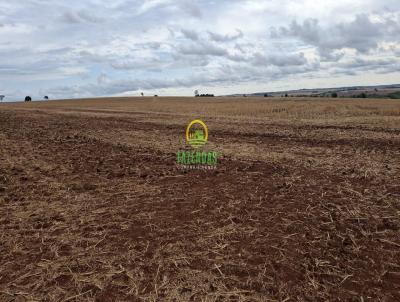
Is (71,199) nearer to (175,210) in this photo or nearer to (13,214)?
(13,214)

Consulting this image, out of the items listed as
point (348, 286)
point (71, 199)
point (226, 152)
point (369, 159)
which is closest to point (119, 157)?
point (226, 152)

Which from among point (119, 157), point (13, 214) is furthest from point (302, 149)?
point (13, 214)

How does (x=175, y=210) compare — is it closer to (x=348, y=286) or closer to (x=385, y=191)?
(x=348, y=286)

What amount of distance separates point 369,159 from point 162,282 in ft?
25.0

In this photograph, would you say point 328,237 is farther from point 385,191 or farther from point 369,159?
point 369,159

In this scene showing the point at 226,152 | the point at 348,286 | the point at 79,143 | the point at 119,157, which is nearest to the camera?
the point at 348,286

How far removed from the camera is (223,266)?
4.04 metres

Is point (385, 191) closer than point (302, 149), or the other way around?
point (385, 191)

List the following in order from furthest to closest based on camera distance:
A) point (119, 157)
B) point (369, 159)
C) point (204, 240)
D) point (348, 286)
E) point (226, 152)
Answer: point (226, 152)
point (119, 157)
point (369, 159)
point (204, 240)
point (348, 286)

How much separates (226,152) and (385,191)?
205 inches

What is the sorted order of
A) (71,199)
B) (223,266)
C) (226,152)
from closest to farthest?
(223,266) → (71,199) → (226,152)

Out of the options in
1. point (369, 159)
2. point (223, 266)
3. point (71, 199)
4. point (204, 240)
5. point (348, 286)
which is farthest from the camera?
point (369, 159)

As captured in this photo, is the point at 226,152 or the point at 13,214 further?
the point at 226,152

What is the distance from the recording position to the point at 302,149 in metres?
11.4
